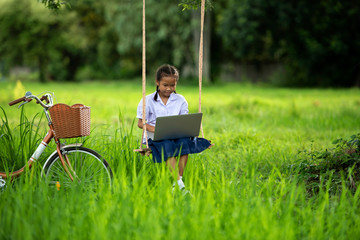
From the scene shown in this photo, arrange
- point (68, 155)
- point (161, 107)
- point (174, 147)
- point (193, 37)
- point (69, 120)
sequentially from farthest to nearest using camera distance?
1. point (193, 37)
2. point (161, 107)
3. point (174, 147)
4. point (68, 155)
5. point (69, 120)

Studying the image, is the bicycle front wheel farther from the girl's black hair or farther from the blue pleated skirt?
the girl's black hair

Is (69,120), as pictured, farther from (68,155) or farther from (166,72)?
(166,72)

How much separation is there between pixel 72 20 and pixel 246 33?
1707 centimetres

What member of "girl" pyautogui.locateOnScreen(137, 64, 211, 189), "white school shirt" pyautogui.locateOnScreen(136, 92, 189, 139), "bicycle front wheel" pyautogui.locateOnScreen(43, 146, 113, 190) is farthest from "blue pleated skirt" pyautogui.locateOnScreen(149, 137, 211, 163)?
"bicycle front wheel" pyautogui.locateOnScreen(43, 146, 113, 190)

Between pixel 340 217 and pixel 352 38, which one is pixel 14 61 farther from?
pixel 340 217

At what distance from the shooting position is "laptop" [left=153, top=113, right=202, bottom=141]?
11.9 ft

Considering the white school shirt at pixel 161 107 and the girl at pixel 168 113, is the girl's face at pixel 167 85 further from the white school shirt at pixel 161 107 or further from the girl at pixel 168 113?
the white school shirt at pixel 161 107

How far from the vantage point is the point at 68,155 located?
367 centimetres

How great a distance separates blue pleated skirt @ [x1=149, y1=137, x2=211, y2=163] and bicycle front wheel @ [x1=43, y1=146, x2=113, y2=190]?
468 millimetres

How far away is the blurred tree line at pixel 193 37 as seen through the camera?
2417cm

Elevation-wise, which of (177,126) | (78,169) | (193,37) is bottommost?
(78,169)

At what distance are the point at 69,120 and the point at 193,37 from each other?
24.4 metres

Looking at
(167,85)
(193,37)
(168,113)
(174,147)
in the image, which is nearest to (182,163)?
(174,147)

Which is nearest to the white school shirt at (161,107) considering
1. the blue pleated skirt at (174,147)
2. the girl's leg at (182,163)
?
the blue pleated skirt at (174,147)
